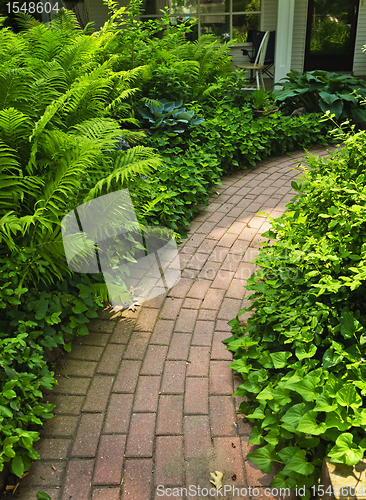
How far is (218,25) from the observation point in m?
9.38

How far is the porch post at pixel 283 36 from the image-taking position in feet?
25.2

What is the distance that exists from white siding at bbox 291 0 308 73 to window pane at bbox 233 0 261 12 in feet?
2.79

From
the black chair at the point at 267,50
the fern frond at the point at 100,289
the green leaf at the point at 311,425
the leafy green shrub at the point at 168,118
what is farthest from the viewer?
the black chair at the point at 267,50

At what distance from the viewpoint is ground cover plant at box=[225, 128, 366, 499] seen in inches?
62.1

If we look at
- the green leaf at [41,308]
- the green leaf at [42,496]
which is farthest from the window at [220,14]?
the green leaf at [42,496]

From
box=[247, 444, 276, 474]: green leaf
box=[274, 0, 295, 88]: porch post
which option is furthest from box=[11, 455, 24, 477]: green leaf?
box=[274, 0, 295, 88]: porch post

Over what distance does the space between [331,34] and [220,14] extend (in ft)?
8.53

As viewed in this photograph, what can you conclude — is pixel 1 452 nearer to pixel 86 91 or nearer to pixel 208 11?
pixel 86 91

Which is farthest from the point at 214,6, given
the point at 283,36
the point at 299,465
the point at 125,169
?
the point at 299,465

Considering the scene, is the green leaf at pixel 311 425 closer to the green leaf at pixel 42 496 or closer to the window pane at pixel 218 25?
the green leaf at pixel 42 496

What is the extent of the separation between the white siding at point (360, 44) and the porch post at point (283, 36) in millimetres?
1990

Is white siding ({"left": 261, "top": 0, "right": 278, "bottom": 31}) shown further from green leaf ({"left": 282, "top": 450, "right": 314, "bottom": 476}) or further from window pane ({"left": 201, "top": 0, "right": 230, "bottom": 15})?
green leaf ({"left": 282, "top": 450, "right": 314, "bottom": 476})

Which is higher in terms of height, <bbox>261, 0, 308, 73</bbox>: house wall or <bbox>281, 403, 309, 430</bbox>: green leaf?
<bbox>261, 0, 308, 73</bbox>: house wall

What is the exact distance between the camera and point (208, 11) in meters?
9.32
